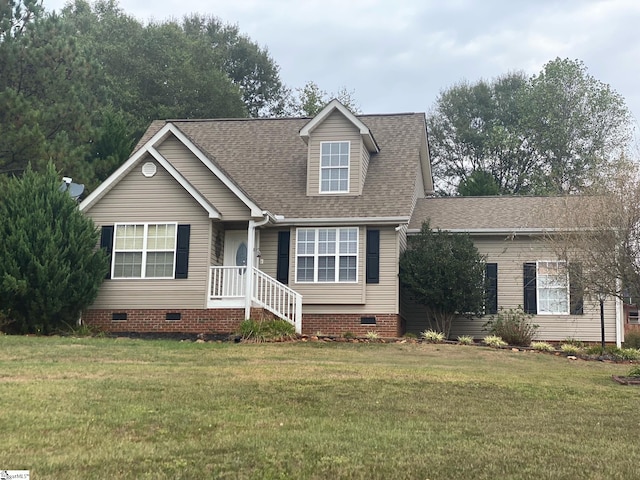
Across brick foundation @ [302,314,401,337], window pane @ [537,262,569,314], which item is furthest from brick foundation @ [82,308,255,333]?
window pane @ [537,262,569,314]

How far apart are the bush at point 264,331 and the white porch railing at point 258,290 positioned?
0.69 metres

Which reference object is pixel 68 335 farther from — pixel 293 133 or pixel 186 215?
pixel 293 133

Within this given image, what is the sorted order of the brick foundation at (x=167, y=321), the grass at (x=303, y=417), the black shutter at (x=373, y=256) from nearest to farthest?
the grass at (x=303, y=417) → the brick foundation at (x=167, y=321) → the black shutter at (x=373, y=256)

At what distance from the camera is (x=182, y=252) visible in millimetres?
17953

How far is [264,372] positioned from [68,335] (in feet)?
25.7

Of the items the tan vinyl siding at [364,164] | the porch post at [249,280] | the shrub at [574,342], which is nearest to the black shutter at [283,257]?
the porch post at [249,280]

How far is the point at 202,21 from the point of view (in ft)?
166

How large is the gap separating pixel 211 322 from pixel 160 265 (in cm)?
201

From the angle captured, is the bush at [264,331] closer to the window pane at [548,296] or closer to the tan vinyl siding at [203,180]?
the tan vinyl siding at [203,180]

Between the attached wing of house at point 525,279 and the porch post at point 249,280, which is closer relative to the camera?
the porch post at point 249,280

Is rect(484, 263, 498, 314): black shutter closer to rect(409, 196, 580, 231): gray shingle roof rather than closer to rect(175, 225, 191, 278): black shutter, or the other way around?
rect(409, 196, 580, 231): gray shingle roof

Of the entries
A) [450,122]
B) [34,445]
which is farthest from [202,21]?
[34,445]

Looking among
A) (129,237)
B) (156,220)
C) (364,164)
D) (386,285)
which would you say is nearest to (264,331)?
(386,285)

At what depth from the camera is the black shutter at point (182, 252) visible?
58.7 ft
